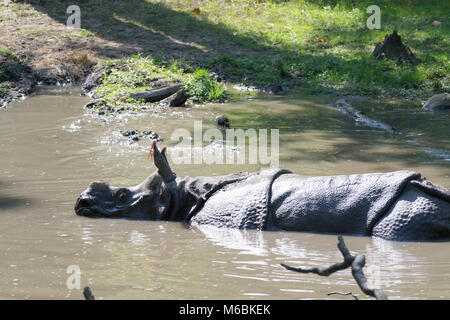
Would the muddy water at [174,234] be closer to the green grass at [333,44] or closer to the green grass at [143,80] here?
the green grass at [143,80]

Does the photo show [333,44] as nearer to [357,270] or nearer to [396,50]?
[396,50]

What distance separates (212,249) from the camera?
505 cm

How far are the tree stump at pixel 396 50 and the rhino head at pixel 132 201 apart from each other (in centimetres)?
901

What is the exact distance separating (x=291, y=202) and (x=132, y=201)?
1581 mm

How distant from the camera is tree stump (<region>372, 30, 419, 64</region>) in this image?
13328 millimetres

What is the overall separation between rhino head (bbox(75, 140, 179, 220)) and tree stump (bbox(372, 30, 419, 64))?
9.01 m

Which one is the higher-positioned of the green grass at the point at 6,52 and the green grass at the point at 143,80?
the green grass at the point at 6,52

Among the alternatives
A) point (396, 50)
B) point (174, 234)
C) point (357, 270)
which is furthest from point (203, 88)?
point (357, 270)

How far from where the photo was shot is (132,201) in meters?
5.86

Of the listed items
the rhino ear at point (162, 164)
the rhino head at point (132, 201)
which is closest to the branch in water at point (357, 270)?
the rhino ear at point (162, 164)

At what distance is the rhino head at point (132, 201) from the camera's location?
5715 millimetres

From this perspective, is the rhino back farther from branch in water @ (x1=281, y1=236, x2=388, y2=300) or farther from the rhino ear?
branch in water @ (x1=281, y1=236, x2=388, y2=300)

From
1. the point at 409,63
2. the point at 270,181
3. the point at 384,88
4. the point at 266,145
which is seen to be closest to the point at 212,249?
the point at 270,181

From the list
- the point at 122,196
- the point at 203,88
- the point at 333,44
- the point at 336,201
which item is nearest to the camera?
the point at 336,201
